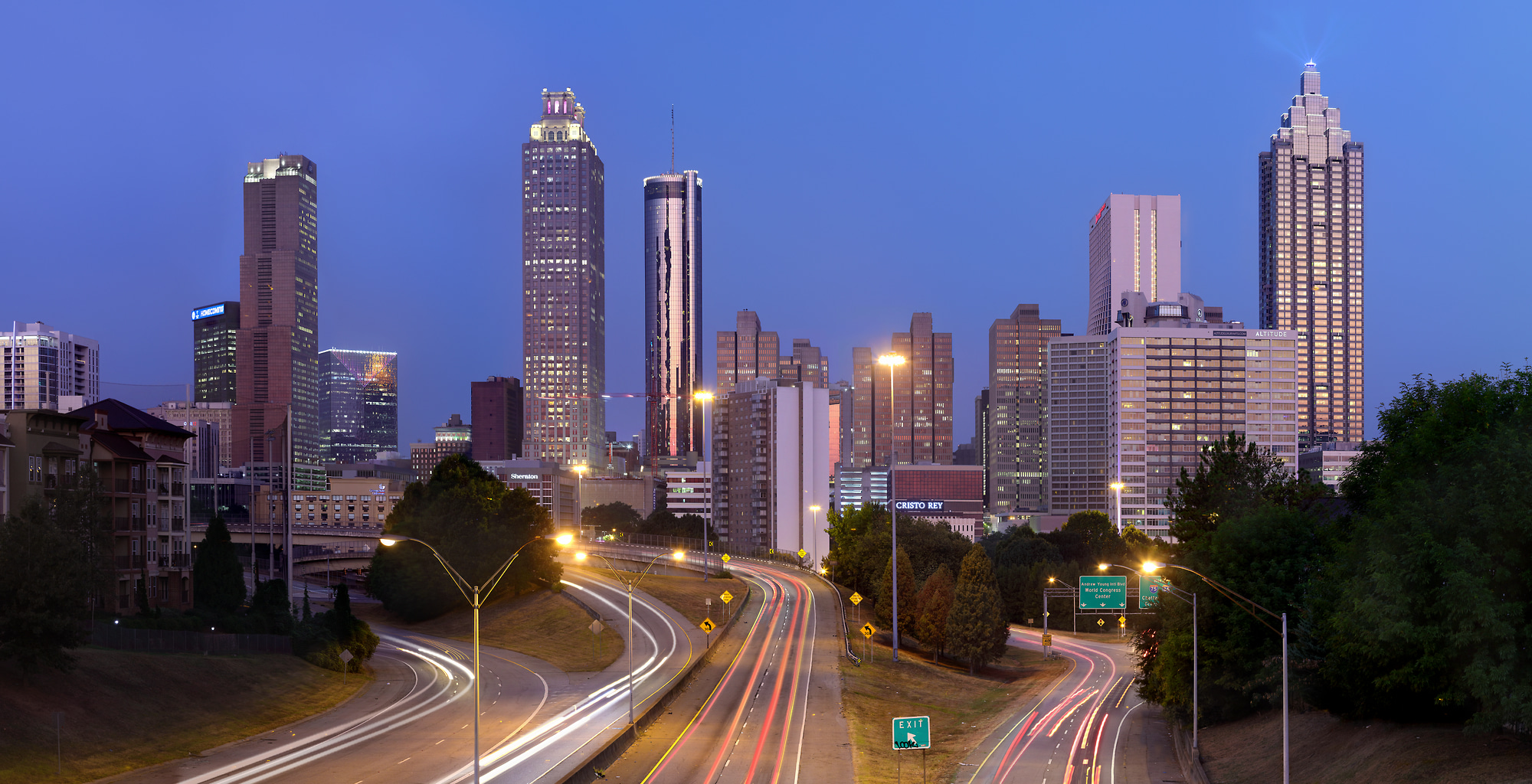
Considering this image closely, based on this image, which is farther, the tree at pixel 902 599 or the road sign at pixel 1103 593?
the tree at pixel 902 599

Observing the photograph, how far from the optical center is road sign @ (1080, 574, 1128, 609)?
86.7 m

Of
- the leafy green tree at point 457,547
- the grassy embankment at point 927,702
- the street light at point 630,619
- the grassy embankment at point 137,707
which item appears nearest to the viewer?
the grassy embankment at point 137,707

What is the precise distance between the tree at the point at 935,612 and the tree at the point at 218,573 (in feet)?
160

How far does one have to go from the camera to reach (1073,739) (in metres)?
61.8

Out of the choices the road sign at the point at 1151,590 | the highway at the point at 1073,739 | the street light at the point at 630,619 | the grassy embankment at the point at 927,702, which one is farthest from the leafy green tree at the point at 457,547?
the road sign at the point at 1151,590

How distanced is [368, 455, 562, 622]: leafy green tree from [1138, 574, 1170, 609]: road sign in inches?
1850

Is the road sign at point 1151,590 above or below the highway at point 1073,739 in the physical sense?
above

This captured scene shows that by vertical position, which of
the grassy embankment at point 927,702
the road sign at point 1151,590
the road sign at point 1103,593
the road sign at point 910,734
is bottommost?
the grassy embankment at point 927,702

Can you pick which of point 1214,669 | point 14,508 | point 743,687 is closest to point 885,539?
point 743,687

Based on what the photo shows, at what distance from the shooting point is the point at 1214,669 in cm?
5891

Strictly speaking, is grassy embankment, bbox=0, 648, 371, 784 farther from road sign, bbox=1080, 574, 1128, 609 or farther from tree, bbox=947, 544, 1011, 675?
road sign, bbox=1080, 574, 1128, 609

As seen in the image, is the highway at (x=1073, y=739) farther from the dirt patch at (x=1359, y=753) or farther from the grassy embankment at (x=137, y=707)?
the grassy embankment at (x=137, y=707)

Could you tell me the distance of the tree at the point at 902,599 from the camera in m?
96.1

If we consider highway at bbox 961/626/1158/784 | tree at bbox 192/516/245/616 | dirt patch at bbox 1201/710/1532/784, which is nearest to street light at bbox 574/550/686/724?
highway at bbox 961/626/1158/784
